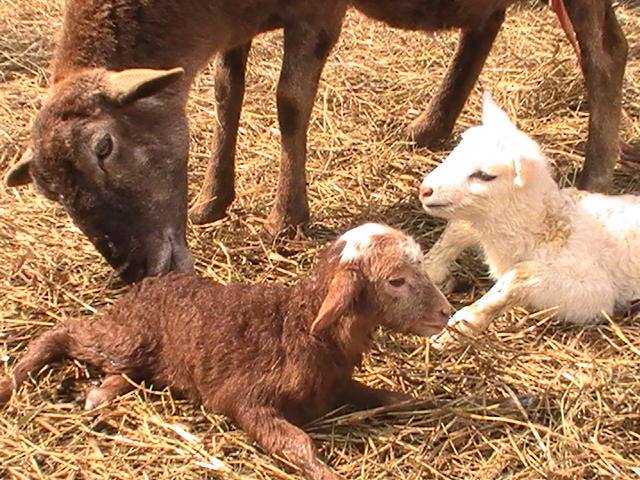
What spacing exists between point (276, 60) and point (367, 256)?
4.91 meters

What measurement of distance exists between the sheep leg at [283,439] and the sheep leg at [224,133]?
2291mm

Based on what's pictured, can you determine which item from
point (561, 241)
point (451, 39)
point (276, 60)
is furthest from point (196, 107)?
point (561, 241)

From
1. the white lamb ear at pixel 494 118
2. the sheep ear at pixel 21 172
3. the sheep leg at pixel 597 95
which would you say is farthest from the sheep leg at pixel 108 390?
the sheep leg at pixel 597 95

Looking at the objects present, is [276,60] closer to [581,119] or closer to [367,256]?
[581,119]

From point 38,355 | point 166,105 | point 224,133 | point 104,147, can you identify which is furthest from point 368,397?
point 224,133

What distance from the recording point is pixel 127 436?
4078mm

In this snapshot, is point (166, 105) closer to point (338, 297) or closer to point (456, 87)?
point (338, 297)

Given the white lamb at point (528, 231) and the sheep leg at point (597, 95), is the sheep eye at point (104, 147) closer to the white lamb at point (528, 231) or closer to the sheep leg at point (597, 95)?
the white lamb at point (528, 231)

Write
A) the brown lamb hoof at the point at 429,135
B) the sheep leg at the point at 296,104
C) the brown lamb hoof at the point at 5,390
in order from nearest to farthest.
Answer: the brown lamb hoof at the point at 5,390 → the sheep leg at the point at 296,104 → the brown lamb hoof at the point at 429,135

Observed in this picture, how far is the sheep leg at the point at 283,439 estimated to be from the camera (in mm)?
3713

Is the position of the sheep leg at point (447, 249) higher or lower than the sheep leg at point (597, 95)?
lower

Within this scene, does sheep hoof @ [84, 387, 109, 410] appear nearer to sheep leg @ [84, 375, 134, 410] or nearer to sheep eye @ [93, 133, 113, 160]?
sheep leg @ [84, 375, 134, 410]

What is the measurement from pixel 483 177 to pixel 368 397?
1.17 meters

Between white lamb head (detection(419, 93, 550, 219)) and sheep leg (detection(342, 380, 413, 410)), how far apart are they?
97 centimetres
